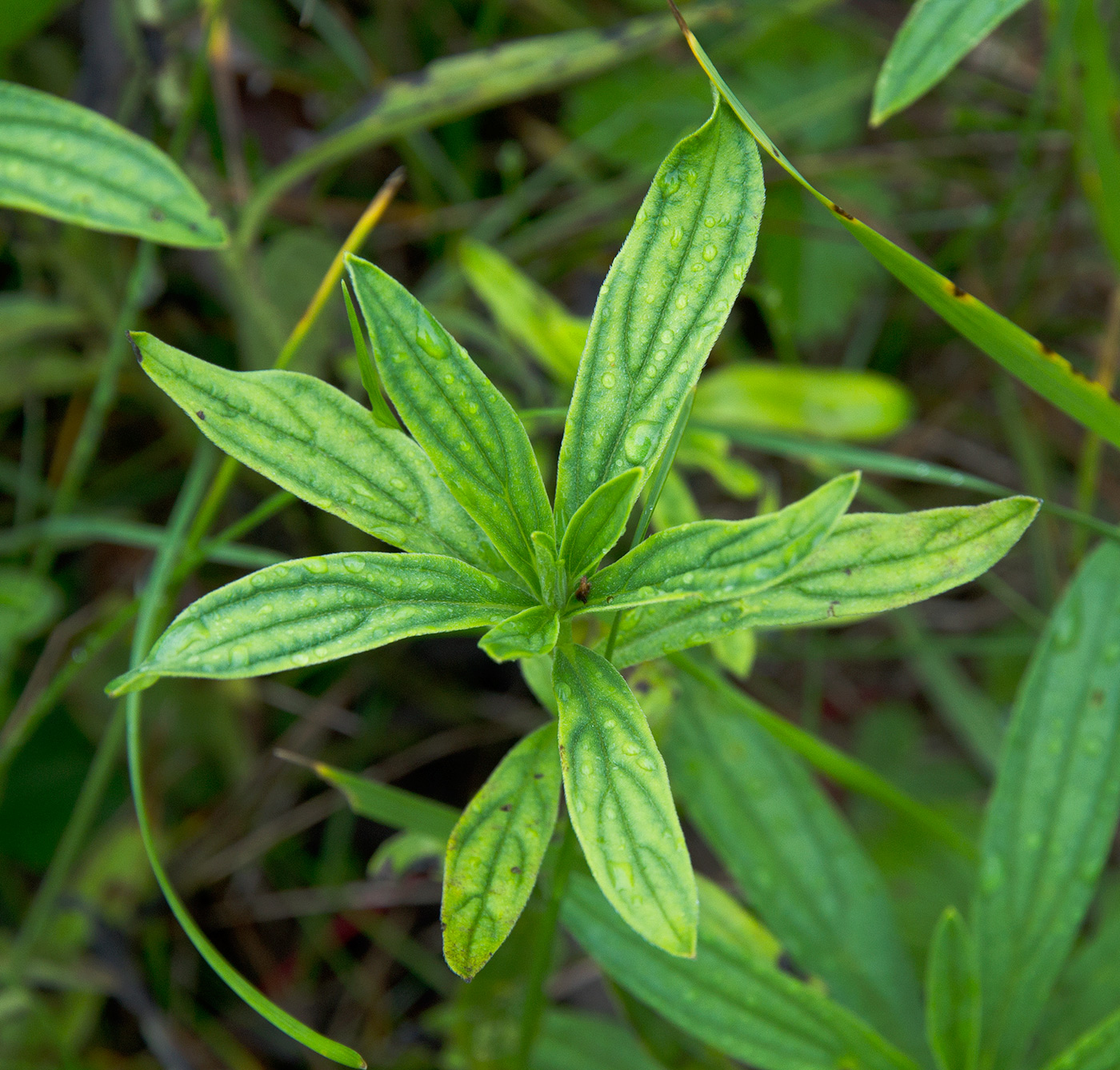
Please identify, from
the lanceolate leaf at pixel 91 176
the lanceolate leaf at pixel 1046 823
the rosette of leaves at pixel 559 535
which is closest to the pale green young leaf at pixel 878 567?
the rosette of leaves at pixel 559 535

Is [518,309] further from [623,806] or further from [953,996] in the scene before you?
[953,996]

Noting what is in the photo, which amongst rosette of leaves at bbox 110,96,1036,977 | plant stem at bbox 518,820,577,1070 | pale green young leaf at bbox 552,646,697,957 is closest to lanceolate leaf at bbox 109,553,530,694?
rosette of leaves at bbox 110,96,1036,977

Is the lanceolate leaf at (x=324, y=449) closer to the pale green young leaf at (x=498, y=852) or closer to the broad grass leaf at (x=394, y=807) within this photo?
the pale green young leaf at (x=498, y=852)

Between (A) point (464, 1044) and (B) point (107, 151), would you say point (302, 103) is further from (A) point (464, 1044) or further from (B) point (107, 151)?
(A) point (464, 1044)

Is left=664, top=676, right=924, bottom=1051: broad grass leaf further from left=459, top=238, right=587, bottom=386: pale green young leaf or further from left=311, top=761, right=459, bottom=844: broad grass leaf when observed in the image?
left=459, top=238, right=587, bottom=386: pale green young leaf

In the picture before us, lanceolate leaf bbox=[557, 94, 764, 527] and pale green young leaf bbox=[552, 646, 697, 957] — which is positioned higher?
lanceolate leaf bbox=[557, 94, 764, 527]

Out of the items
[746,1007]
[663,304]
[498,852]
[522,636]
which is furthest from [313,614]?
[746,1007]

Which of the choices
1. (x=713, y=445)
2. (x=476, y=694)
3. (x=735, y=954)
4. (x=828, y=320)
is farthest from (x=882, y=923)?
(x=828, y=320)
